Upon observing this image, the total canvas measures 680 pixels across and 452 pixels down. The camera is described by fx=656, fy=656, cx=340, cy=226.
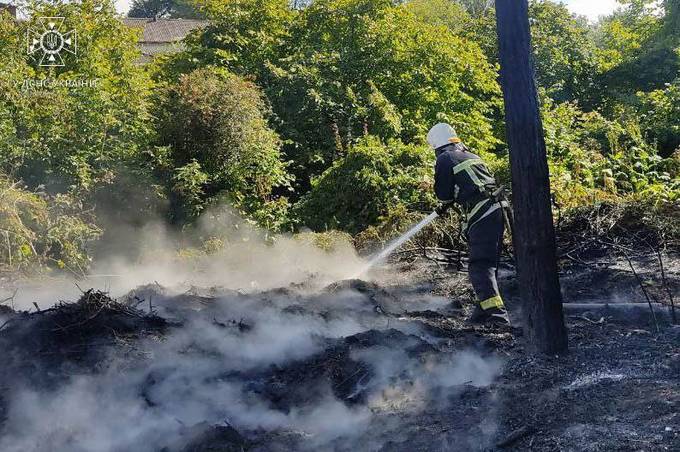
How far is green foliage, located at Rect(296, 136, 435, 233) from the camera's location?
10.6 m

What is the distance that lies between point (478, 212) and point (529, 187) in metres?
1.44

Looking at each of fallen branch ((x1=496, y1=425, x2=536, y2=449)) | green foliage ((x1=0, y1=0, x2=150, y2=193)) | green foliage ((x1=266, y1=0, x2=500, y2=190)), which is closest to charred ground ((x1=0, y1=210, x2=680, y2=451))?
fallen branch ((x1=496, y1=425, x2=536, y2=449))

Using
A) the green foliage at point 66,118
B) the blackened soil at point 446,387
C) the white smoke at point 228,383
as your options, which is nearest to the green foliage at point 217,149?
the green foliage at point 66,118

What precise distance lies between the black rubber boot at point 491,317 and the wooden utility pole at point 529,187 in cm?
104

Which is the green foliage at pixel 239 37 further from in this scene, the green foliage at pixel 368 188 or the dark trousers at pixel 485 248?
the dark trousers at pixel 485 248

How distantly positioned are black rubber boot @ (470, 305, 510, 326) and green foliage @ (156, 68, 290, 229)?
21.1 feet

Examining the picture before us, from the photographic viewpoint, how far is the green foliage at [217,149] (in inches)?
467

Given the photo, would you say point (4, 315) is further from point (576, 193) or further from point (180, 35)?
point (180, 35)

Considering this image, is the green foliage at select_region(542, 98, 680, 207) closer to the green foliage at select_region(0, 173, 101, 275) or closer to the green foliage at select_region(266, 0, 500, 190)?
the green foliage at select_region(266, 0, 500, 190)

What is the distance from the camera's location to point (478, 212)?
583 centimetres

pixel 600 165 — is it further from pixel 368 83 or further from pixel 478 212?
pixel 478 212

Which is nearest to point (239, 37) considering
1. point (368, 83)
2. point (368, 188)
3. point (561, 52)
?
point (368, 83)

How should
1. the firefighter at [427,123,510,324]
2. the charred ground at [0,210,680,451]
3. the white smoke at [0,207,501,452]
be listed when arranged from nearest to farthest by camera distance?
1. the charred ground at [0,210,680,451]
2. the white smoke at [0,207,501,452]
3. the firefighter at [427,123,510,324]

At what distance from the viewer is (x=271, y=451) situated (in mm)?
3387
